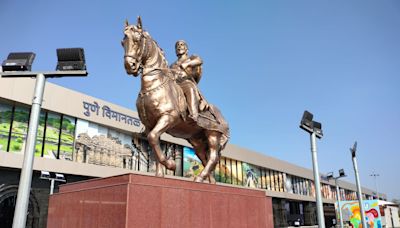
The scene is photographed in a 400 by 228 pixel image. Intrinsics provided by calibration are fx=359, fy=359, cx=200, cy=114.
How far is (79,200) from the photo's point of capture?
5711mm

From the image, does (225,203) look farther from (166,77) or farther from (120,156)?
(120,156)

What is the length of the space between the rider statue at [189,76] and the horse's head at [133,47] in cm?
128

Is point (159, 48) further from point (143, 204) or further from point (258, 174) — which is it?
point (258, 174)

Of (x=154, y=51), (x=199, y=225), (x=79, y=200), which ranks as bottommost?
(x=199, y=225)

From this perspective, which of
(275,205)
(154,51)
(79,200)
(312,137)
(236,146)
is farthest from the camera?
(275,205)

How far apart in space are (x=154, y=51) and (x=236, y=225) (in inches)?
143

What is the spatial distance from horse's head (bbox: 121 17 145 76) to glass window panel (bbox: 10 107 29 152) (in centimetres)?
1587

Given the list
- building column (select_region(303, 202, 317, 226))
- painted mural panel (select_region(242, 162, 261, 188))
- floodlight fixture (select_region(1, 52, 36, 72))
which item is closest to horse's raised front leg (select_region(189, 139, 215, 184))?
floodlight fixture (select_region(1, 52, 36, 72))

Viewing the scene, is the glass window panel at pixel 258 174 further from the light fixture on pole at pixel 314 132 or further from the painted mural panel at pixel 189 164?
the light fixture on pole at pixel 314 132

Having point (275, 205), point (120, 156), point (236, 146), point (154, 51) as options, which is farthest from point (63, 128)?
point (275, 205)

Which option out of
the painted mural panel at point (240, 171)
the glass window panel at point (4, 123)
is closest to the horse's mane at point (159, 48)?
the glass window panel at point (4, 123)

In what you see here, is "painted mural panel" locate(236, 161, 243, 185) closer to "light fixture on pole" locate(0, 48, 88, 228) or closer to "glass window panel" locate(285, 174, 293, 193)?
"glass window panel" locate(285, 174, 293, 193)

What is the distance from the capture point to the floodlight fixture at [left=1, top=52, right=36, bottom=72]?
5648 millimetres

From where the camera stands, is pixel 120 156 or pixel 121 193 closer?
pixel 121 193
